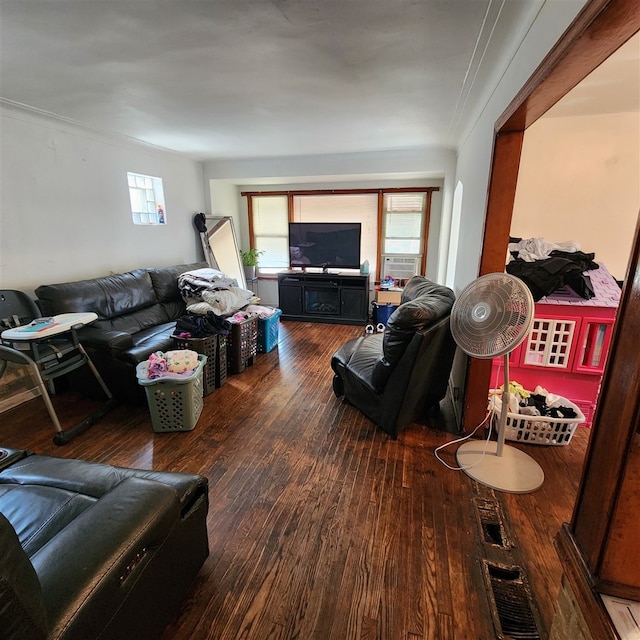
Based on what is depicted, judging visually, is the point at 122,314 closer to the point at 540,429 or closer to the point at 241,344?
the point at 241,344

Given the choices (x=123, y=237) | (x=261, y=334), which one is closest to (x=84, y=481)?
(x=261, y=334)

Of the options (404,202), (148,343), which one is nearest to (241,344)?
(148,343)

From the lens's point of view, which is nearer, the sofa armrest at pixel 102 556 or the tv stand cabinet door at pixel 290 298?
the sofa armrest at pixel 102 556

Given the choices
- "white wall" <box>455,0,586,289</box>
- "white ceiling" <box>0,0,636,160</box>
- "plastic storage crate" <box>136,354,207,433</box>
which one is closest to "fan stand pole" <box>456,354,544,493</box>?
"white wall" <box>455,0,586,289</box>

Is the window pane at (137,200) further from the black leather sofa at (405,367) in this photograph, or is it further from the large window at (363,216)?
the black leather sofa at (405,367)

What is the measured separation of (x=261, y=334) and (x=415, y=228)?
2902 millimetres

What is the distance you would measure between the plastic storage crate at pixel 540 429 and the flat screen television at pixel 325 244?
339 centimetres

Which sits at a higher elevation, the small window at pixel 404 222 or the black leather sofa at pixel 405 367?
the small window at pixel 404 222

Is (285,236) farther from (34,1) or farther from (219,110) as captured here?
(34,1)

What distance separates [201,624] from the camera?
1282 mm

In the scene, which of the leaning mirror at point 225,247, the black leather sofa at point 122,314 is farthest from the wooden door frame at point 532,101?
the leaning mirror at point 225,247

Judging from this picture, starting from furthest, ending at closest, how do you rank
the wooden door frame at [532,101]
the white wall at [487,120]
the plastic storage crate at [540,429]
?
the plastic storage crate at [540,429], the white wall at [487,120], the wooden door frame at [532,101]

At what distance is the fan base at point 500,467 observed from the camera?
1956 millimetres

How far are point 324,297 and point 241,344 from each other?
2.13 meters
